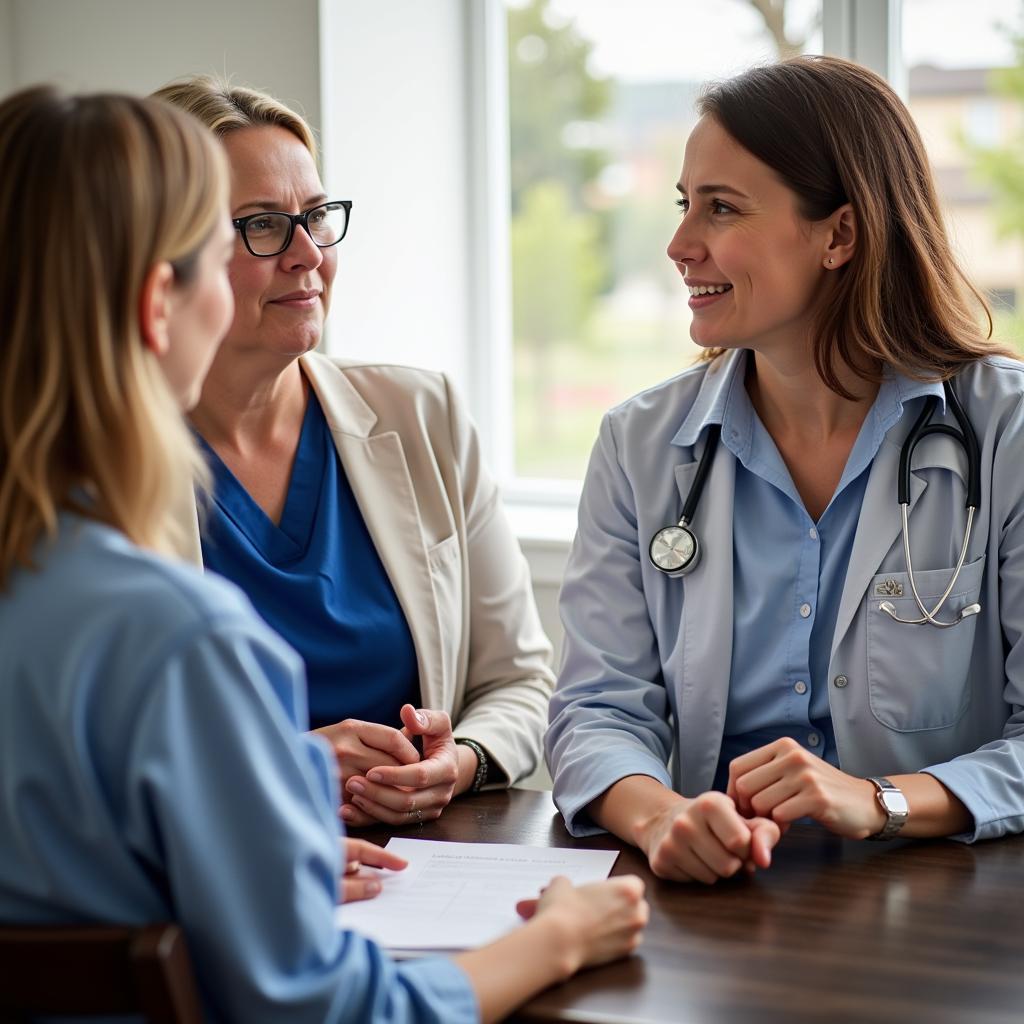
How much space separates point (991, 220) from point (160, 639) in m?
2.52

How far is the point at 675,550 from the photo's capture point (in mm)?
1938

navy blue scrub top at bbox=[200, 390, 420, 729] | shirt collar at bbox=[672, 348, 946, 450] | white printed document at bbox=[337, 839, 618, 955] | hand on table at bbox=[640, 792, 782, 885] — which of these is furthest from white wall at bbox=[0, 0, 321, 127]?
hand on table at bbox=[640, 792, 782, 885]

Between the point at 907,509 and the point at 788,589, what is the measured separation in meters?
0.20

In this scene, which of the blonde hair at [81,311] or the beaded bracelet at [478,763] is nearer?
the blonde hair at [81,311]

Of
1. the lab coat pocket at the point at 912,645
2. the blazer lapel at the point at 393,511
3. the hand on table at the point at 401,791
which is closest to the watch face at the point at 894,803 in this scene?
the lab coat pocket at the point at 912,645

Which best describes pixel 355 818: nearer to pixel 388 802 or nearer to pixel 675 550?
pixel 388 802

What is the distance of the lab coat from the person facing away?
70 centimetres

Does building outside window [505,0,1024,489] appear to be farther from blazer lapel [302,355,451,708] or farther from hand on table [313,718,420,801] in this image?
hand on table [313,718,420,801]

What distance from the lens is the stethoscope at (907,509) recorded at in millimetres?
1811

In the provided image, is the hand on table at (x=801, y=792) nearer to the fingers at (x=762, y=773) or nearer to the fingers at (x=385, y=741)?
the fingers at (x=762, y=773)

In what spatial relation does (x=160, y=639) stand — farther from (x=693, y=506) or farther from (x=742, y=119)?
(x=742, y=119)

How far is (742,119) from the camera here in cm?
192

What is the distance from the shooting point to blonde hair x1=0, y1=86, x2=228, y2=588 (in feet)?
3.51

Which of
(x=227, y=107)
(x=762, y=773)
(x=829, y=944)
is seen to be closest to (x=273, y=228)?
(x=227, y=107)
